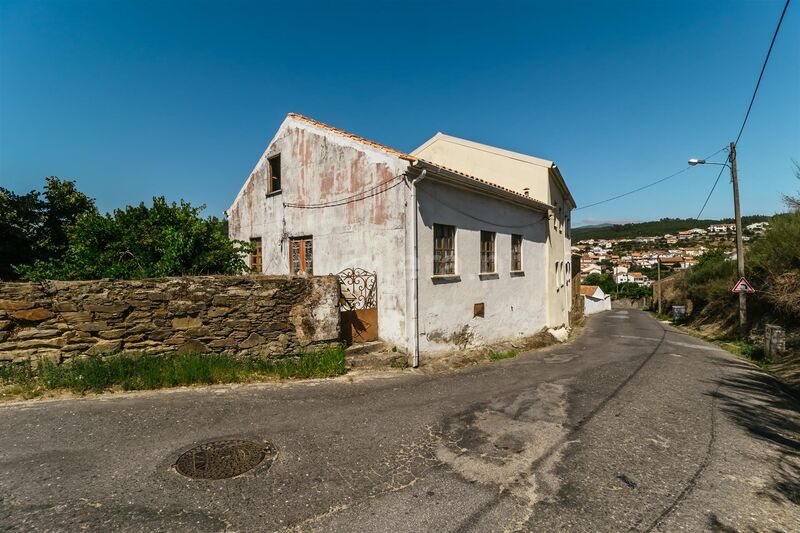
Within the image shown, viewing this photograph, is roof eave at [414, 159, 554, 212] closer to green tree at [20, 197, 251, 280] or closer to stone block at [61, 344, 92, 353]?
green tree at [20, 197, 251, 280]

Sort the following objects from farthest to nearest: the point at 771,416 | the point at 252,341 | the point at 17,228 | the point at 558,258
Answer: the point at 558,258 → the point at 17,228 → the point at 252,341 → the point at 771,416

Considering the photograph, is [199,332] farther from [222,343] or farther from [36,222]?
[36,222]

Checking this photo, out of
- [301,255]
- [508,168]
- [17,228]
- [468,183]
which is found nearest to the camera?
[468,183]

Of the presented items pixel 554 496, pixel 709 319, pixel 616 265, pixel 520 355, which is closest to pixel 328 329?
pixel 554 496

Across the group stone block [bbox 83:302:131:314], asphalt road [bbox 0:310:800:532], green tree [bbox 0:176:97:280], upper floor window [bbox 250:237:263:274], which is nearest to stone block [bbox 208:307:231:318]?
stone block [bbox 83:302:131:314]

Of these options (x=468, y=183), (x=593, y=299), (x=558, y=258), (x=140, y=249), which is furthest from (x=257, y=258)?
(x=593, y=299)

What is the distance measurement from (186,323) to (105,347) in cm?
128

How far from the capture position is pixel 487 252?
11281 millimetres

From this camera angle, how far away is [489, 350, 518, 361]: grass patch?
10.2 meters

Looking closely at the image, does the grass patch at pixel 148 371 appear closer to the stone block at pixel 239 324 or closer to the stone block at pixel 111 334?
the stone block at pixel 111 334

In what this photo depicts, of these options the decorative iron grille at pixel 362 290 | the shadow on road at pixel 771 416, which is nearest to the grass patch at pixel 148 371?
the decorative iron grille at pixel 362 290

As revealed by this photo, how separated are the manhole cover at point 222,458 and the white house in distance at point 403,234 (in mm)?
4374

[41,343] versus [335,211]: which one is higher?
[335,211]

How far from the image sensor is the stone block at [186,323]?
6844 millimetres
